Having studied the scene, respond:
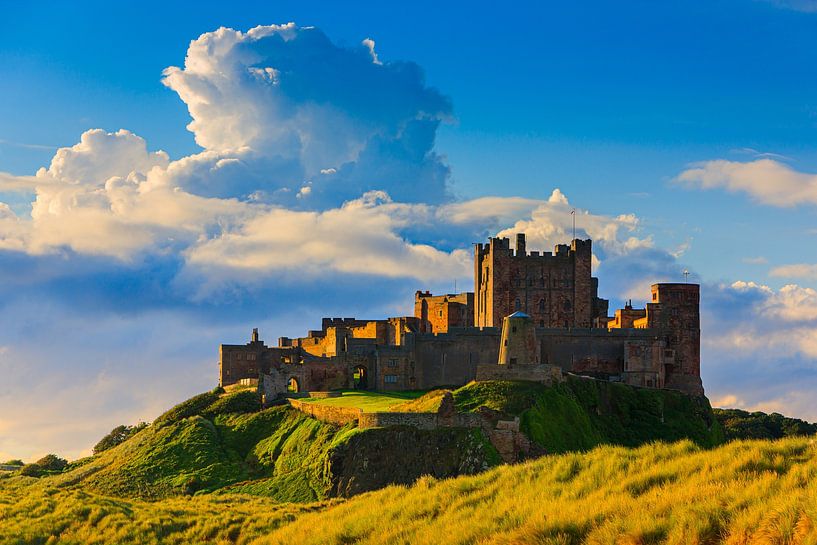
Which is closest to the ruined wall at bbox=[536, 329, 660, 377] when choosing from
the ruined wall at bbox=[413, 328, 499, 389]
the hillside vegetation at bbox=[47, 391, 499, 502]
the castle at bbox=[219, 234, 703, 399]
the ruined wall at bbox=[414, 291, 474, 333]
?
the castle at bbox=[219, 234, 703, 399]

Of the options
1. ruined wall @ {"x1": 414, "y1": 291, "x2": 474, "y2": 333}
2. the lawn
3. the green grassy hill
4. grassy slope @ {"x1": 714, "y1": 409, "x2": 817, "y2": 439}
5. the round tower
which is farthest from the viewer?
grassy slope @ {"x1": 714, "y1": 409, "x2": 817, "y2": 439}

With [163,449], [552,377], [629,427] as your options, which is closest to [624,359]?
[629,427]

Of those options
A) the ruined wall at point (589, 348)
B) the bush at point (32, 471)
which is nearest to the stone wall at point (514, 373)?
the ruined wall at point (589, 348)

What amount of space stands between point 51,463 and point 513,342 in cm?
4022

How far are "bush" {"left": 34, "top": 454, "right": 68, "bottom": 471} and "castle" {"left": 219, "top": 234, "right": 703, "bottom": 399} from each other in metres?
15.4

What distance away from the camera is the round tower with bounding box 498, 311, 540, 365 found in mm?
64562

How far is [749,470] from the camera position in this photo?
23344 millimetres

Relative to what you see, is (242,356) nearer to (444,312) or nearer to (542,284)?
(444,312)

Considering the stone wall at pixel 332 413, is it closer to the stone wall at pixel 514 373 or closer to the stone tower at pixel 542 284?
the stone wall at pixel 514 373

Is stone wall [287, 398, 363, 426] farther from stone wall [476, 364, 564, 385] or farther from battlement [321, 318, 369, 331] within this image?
battlement [321, 318, 369, 331]

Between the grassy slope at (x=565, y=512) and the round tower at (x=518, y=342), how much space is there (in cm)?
2953

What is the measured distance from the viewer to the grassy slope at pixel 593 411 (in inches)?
2165

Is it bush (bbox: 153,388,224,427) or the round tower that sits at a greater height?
the round tower

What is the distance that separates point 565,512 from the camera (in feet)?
73.5
